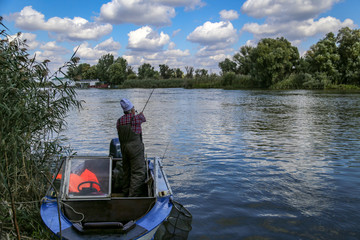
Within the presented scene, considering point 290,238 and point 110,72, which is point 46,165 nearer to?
point 290,238

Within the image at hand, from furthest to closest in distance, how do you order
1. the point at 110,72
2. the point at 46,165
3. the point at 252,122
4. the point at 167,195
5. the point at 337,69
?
the point at 110,72 → the point at 337,69 → the point at 252,122 → the point at 46,165 → the point at 167,195

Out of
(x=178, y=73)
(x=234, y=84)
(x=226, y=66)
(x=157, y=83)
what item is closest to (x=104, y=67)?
(x=178, y=73)

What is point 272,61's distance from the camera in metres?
63.1

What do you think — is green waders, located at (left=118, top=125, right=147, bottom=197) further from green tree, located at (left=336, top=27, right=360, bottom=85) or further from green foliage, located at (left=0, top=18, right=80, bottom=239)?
green tree, located at (left=336, top=27, right=360, bottom=85)

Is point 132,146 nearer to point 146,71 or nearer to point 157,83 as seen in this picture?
point 157,83

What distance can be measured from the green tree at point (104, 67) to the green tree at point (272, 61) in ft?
262

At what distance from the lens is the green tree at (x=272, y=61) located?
2493 inches

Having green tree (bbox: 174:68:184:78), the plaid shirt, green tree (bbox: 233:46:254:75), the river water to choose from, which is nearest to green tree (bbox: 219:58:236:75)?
green tree (bbox: 233:46:254:75)

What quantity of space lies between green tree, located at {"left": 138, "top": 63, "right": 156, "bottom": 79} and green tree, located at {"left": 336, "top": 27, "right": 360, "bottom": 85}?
280ft

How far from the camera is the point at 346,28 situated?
58.7m

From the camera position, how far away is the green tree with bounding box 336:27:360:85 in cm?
5594

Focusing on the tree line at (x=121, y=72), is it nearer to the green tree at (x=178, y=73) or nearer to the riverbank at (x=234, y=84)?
the green tree at (x=178, y=73)

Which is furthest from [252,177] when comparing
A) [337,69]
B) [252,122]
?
[337,69]

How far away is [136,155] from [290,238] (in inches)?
117
